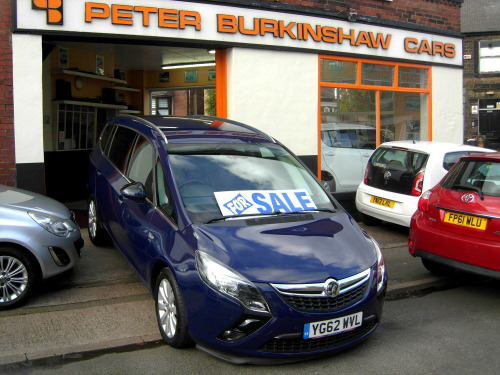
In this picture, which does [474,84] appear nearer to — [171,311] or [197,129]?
[197,129]

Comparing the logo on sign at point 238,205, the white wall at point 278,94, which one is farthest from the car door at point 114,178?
the white wall at point 278,94

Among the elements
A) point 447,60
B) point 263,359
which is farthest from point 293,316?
point 447,60

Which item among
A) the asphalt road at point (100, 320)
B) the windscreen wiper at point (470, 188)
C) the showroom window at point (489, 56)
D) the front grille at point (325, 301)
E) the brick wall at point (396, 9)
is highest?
the showroom window at point (489, 56)

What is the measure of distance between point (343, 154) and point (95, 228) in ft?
17.2

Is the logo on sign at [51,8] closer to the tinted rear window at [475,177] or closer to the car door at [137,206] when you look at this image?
the car door at [137,206]

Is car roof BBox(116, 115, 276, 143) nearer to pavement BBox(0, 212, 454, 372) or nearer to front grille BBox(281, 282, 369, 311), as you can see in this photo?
pavement BBox(0, 212, 454, 372)

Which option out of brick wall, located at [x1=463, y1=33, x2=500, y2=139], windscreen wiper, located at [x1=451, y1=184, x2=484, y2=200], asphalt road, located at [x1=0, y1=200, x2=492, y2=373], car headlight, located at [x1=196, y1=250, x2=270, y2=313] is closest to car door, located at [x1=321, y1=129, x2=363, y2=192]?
asphalt road, located at [x1=0, y1=200, x2=492, y2=373]

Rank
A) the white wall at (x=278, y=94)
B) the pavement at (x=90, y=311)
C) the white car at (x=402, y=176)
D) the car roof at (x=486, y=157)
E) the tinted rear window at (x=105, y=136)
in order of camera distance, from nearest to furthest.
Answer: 1. the pavement at (x=90, y=311)
2. the car roof at (x=486, y=157)
3. the tinted rear window at (x=105, y=136)
4. the white car at (x=402, y=176)
5. the white wall at (x=278, y=94)

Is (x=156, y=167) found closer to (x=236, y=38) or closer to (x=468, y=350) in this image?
(x=468, y=350)

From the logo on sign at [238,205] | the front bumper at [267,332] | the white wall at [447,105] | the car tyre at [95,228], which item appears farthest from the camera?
the white wall at [447,105]

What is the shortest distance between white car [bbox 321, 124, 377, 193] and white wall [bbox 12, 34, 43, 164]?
5.03 metres

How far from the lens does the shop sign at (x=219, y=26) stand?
800 centimetres

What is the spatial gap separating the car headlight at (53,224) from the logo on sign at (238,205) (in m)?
1.96

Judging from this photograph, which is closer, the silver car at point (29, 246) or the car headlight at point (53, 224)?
the silver car at point (29, 246)
